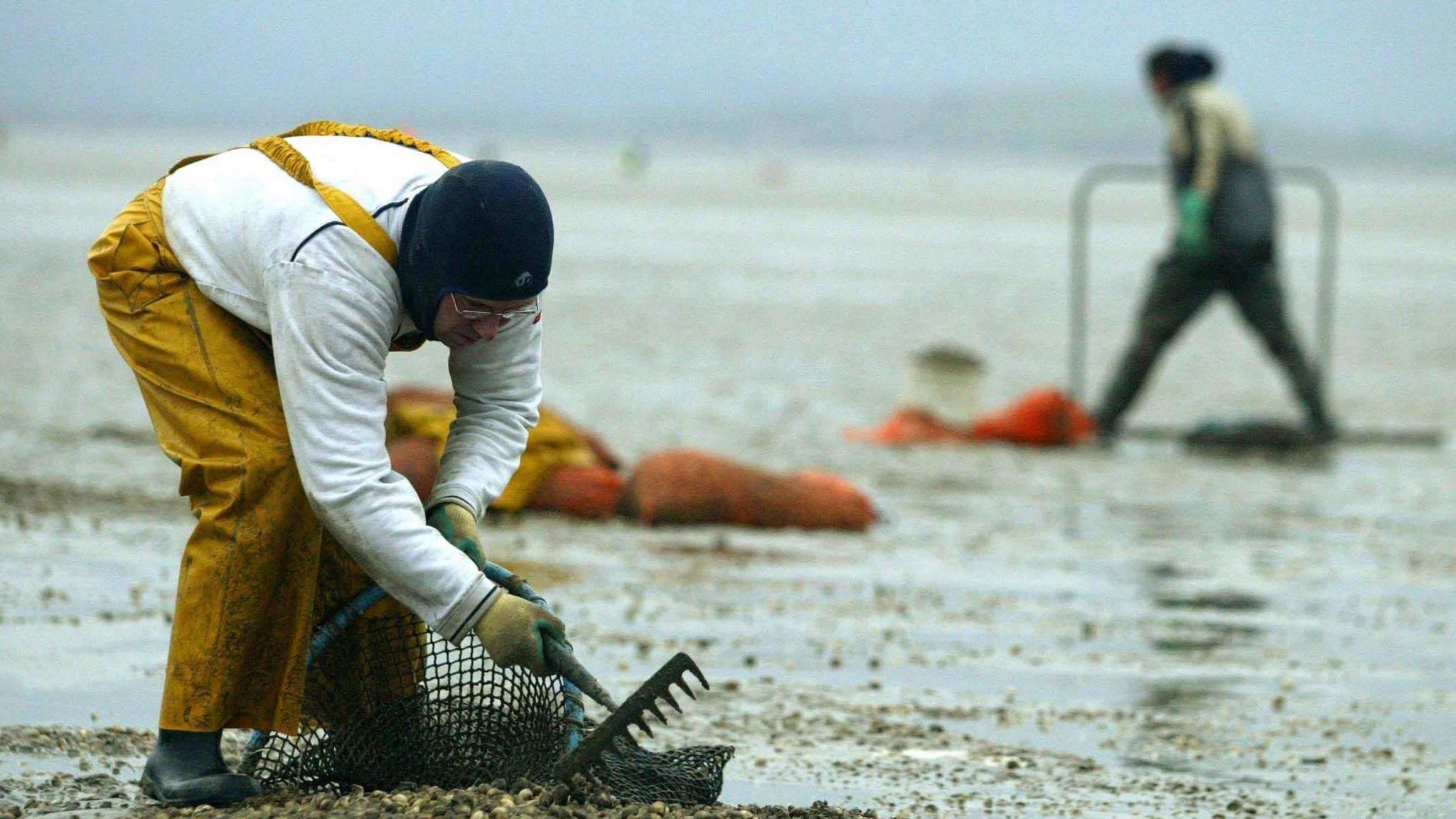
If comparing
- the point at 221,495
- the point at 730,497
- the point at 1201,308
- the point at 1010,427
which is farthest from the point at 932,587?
the point at 1201,308

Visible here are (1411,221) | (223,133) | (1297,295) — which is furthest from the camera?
(223,133)

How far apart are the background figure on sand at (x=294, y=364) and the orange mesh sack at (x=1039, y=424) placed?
25.1 feet

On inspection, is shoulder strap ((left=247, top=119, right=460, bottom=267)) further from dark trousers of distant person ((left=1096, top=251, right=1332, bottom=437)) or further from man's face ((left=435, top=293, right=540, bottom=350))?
dark trousers of distant person ((left=1096, top=251, right=1332, bottom=437))

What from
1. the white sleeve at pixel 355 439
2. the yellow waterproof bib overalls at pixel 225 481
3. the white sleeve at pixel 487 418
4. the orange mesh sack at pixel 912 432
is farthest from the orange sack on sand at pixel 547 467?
the white sleeve at pixel 355 439

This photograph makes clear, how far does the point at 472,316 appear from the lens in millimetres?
3877

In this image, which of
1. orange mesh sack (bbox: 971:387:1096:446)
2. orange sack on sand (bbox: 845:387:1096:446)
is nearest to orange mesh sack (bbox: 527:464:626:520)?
orange sack on sand (bbox: 845:387:1096:446)

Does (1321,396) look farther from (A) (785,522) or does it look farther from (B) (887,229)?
(B) (887,229)

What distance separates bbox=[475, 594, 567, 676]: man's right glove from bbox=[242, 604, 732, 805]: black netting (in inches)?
9.8

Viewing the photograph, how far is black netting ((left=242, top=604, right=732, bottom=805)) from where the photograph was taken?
13.6ft

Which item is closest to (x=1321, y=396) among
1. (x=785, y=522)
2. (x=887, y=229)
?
(x=785, y=522)

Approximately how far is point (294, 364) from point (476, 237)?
41cm

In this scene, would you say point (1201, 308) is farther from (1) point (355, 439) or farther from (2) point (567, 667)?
(1) point (355, 439)

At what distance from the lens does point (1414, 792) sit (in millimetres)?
4820

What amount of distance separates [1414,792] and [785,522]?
395 centimetres
